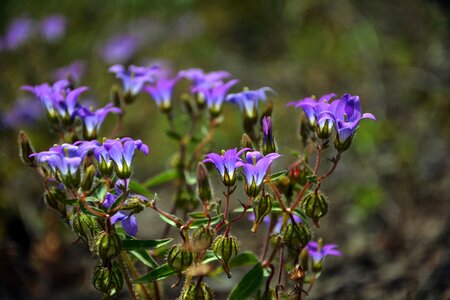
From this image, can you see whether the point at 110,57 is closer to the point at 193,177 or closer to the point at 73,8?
the point at 73,8

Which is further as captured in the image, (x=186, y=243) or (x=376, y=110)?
(x=376, y=110)

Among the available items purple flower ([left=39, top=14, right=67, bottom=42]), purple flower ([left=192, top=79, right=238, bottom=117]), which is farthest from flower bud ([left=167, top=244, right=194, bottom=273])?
purple flower ([left=39, top=14, right=67, bottom=42])

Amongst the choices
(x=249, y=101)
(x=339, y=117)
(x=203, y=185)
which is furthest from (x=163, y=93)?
(x=339, y=117)

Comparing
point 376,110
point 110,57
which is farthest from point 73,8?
point 376,110

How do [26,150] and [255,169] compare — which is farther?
[26,150]

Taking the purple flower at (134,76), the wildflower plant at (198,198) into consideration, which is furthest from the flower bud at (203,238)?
the purple flower at (134,76)

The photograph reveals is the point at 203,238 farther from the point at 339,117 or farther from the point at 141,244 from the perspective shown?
the point at 339,117

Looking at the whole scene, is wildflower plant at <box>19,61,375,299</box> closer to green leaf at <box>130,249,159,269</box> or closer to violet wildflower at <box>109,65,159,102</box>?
green leaf at <box>130,249,159,269</box>
